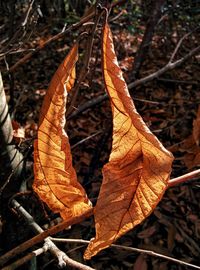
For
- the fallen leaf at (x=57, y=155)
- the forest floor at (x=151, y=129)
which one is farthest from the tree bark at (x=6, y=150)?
the fallen leaf at (x=57, y=155)

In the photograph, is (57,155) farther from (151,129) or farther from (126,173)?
(151,129)

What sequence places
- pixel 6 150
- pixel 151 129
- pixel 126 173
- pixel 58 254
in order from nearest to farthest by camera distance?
pixel 126 173 < pixel 58 254 < pixel 6 150 < pixel 151 129

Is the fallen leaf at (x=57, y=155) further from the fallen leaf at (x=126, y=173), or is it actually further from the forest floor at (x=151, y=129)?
the forest floor at (x=151, y=129)

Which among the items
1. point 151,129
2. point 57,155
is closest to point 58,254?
point 57,155

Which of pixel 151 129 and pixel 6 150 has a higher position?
pixel 6 150

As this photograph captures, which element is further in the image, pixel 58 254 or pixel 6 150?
pixel 6 150

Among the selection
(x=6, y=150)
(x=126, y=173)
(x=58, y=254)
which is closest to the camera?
(x=126, y=173)

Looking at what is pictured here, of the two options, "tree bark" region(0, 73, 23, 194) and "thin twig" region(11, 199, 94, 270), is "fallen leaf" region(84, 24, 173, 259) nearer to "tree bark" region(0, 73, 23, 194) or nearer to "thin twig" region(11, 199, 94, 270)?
"thin twig" region(11, 199, 94, 270)
